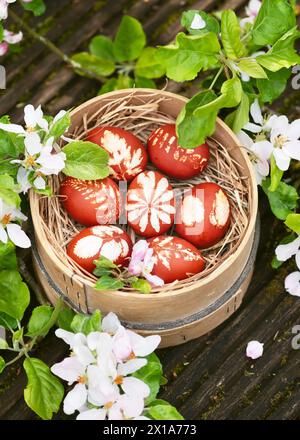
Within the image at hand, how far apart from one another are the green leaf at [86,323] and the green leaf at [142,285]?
2.6 inches

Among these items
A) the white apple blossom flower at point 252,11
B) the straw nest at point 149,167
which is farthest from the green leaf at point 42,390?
the white apple blossom flower at point 252,11

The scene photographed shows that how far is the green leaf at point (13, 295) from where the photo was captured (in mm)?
1277

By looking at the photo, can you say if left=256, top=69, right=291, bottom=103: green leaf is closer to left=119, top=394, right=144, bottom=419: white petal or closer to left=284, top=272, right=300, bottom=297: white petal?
left=284, top=272, right=300, bottom=297: white petal

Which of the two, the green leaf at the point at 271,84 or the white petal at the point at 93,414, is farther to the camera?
the green leaf at the point at 271,84

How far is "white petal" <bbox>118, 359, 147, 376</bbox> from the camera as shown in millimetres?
1153

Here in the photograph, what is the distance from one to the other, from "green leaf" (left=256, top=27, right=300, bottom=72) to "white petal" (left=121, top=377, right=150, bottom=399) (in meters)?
0.50

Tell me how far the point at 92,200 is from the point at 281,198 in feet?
1.08

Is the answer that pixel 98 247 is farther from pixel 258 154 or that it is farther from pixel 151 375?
pixel 258 154

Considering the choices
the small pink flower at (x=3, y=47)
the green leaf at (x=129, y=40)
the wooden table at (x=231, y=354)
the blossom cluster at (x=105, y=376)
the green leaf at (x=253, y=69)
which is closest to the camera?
the blossom cluster at (x=105, y=376)

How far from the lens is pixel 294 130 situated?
4.33 feet

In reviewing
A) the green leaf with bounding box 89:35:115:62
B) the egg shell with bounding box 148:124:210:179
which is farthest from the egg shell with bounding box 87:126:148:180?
the green leaf with bounding box 89:35:115:62

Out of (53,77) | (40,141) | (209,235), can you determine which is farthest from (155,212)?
(53,77)

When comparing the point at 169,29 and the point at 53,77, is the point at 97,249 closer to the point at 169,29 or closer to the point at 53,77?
the point at 53,77

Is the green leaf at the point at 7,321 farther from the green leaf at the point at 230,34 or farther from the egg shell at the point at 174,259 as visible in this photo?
the green leaf at the point at 230,34
